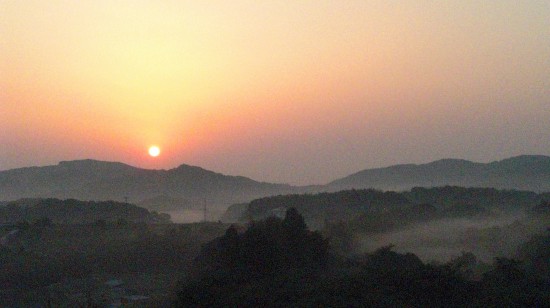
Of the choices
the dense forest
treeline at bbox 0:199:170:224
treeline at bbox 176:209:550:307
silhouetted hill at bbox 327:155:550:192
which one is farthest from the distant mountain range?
treeline at bbox 176:209:550:307

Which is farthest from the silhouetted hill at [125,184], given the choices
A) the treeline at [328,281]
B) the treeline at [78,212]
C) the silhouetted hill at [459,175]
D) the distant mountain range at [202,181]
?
the treeline at [328,281]

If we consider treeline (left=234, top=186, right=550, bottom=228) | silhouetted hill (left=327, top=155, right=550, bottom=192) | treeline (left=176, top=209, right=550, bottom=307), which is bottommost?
treeline (left=176, top=209, right=550, bottom=307)

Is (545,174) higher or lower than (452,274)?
higher

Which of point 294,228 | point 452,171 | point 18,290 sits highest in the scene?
point 452,171

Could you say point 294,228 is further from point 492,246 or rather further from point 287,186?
point 287,186

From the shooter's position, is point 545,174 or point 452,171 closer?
point 545,174

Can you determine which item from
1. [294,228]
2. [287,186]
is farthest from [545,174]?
[294,228]

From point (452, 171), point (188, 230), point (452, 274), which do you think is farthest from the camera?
point (452, 171)

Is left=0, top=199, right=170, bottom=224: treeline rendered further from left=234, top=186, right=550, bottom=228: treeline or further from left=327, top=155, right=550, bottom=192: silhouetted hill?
left=327, top=155, right=550, bottom=192: silhouetted hill

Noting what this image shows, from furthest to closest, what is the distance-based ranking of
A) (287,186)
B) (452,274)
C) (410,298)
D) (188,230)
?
(287,186), (188,230), (452,274), (410,298)
